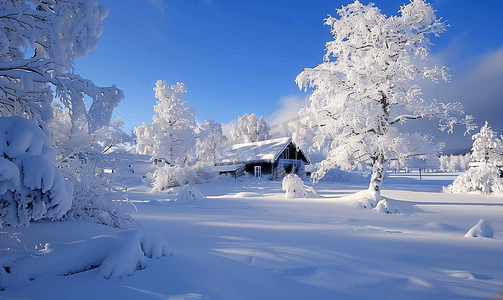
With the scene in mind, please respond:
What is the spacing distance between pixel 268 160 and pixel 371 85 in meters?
18.9

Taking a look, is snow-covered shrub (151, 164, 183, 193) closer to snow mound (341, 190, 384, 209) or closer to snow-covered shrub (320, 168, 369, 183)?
snow mound (341, 190, 384, 209)

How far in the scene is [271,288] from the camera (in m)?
3.14

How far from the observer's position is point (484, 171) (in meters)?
17.7

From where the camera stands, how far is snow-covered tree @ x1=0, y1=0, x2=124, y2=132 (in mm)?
3303

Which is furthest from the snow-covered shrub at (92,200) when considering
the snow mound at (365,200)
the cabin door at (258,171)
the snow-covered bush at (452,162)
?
the snow-covered bush at (452,162)

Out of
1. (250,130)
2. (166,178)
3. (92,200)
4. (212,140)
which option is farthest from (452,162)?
(92,200)

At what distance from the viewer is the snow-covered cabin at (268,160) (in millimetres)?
30303

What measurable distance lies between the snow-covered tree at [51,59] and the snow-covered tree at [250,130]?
48072 millimetres

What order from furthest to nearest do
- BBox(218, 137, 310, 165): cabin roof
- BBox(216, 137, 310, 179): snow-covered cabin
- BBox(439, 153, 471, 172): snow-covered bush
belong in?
BBox(439, 153, 471, 172): snow-covered bush < BBox(216, 137, 310, 179): snow-covered cabin < BBox(218, 137, 310, 165): cabin roof

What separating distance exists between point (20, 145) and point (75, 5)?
8.68 ft

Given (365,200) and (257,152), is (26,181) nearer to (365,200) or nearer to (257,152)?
(365,200)

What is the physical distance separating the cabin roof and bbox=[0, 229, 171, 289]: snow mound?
84.7 feet

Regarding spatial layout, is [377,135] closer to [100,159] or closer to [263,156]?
[100,159]

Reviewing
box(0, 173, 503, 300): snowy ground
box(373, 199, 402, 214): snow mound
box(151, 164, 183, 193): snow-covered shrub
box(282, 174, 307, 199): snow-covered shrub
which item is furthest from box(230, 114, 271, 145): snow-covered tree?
box(0, 173, 503, 300): snowy ground
